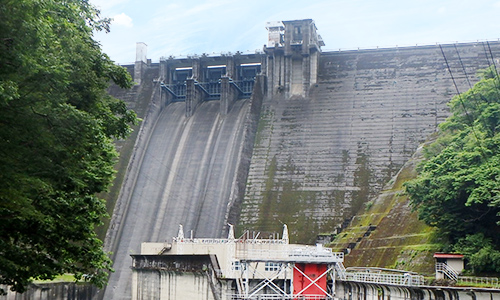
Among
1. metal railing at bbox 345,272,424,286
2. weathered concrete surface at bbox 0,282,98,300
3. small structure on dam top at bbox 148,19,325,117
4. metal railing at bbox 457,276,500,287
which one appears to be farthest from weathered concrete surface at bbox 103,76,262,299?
metal railing at bbox 457,276,500,287

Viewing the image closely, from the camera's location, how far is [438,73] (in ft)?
196

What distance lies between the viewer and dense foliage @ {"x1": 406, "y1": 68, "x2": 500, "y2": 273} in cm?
3300

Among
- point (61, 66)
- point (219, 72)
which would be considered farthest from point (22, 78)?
point (219, 72)

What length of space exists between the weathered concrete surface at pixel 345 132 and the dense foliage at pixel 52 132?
31127mm

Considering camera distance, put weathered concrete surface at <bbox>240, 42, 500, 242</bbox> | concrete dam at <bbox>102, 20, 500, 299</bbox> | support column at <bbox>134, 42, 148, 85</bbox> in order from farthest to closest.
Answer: support column at <bbox>134, 42, 148, 85</bbox>
concrete dam at <bbox>102, 20, 500, 299</bbox>
weathered concrete surface at <bbox>240, 42, 500, 242</bbox>

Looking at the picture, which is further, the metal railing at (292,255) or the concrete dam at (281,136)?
the concrete dam at (281,136)

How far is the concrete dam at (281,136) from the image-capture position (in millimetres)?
54719

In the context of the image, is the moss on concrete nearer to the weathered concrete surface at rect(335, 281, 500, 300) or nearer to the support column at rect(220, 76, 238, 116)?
the weathered concrete surface at rect(335, 281, 500, 300)

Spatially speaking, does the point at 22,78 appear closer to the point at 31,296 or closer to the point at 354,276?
the point at 354,276

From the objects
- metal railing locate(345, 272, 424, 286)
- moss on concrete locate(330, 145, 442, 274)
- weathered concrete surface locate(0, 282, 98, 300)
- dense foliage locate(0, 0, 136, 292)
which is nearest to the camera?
dense foliage locate(0, 0, 136, 292)

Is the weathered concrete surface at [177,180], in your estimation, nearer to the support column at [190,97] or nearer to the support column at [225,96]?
the support column at [225,96]

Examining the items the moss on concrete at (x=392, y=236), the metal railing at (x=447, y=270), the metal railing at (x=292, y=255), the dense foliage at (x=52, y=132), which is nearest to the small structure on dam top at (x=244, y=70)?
the moss on concrete at (x=392, y=236)

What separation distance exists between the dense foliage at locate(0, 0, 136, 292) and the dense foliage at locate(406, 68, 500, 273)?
18.6 metres

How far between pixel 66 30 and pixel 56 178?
14.6ft
